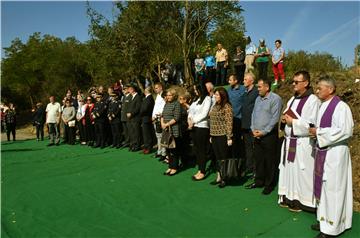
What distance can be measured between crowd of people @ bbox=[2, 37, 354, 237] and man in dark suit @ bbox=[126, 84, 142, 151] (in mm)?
26

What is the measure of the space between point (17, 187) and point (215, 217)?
3.91 m

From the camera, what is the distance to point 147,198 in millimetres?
5734

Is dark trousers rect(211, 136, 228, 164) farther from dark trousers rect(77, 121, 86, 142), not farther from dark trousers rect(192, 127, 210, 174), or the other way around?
dark trousers rect(77, 121, 86, 142)

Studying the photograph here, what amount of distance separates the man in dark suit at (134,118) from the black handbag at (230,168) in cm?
394

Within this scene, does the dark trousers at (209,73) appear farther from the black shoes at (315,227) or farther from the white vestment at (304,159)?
the black shoes at (315,227)

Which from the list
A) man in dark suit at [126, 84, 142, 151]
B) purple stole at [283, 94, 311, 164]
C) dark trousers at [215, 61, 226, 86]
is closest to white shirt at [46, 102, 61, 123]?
man in dark suit at [126, 84, 142, 151]

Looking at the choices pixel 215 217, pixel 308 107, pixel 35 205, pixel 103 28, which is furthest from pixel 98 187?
pixel 103 28

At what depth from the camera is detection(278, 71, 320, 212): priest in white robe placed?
4.76 m

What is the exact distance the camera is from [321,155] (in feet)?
14.0

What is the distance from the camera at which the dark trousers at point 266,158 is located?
569 cm

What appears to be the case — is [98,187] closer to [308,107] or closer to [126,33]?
[308,107]

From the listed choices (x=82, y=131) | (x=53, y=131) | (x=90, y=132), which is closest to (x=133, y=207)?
(x=90, y=132)

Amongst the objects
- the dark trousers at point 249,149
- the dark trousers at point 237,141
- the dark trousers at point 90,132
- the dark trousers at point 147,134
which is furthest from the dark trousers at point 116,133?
the dark trousers at point 249,149

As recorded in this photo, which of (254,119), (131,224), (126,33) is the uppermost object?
(126,33)
